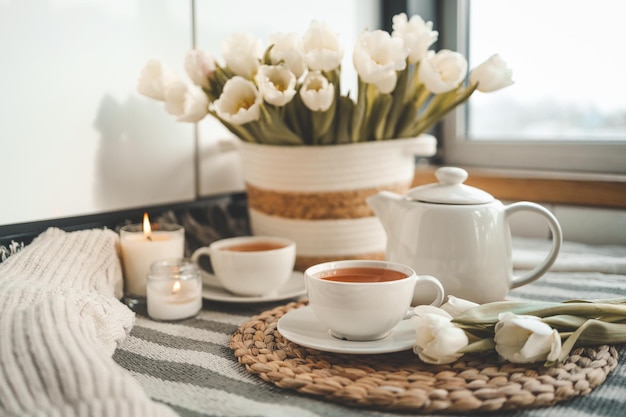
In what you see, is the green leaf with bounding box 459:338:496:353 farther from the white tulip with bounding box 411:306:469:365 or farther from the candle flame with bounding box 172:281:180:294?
the candle flame with bounding box 172:281:180:294

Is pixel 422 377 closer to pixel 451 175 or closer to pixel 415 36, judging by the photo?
pixel 451 175

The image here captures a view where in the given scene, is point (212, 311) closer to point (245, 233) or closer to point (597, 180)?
point (245, 233)

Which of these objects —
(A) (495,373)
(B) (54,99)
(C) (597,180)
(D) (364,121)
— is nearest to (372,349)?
(A) (495,373)

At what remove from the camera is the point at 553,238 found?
714 mm

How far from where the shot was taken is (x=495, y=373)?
54 cm

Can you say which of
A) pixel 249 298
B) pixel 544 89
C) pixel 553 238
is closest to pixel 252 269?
pixel 249 298

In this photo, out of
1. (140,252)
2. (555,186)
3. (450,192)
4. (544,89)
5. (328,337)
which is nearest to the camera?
(328,337)

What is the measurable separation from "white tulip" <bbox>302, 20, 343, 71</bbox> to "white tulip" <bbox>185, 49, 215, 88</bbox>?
147 mm

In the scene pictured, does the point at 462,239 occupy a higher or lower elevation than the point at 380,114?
lower

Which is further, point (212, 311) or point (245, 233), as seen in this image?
point (245, 233)

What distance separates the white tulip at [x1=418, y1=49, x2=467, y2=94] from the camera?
2.67 feet

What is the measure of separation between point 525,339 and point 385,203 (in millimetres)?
264

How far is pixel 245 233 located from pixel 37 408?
65 cm

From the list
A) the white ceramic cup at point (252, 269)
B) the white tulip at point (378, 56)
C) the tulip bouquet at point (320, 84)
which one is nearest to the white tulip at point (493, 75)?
the tulip bouquet at point (320, 84)
